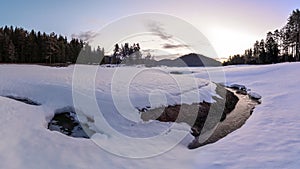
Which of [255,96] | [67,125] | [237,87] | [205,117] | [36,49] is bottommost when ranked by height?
[205,117]

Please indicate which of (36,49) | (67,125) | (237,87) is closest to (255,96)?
(237,87)

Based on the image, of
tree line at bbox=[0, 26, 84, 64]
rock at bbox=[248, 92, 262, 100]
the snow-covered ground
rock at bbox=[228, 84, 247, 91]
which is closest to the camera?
the snow-covered ground

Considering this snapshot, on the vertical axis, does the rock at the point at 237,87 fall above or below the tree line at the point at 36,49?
below

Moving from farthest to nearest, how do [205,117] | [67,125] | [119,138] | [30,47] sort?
[30,47] < [205,117] < [67,125] < [119,138]

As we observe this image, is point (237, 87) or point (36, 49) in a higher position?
point (36, 49)

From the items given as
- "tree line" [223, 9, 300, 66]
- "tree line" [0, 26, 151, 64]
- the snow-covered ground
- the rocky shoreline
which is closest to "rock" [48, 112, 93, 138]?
the snow-covered ground

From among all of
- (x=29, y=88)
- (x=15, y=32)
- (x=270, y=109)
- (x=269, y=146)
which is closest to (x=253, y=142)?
(x=269, y=146)

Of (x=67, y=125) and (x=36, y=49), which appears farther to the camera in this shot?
(x=36, y=49)

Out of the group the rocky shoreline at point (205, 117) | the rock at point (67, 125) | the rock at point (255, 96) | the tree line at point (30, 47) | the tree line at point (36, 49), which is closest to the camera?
the rock at point (67, 125)

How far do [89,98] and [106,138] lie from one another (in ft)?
11.8

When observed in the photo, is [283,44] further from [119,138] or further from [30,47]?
[119,138]

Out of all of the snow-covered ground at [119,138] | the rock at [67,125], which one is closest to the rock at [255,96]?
the snow-covered ground at [119,138]

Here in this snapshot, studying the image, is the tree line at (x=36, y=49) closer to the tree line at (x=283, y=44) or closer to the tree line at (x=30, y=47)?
the tree line at (x=30, y=47)

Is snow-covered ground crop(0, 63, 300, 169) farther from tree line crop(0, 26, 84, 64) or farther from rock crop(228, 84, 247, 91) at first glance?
tree line crop(0, 26, 84, 64)
